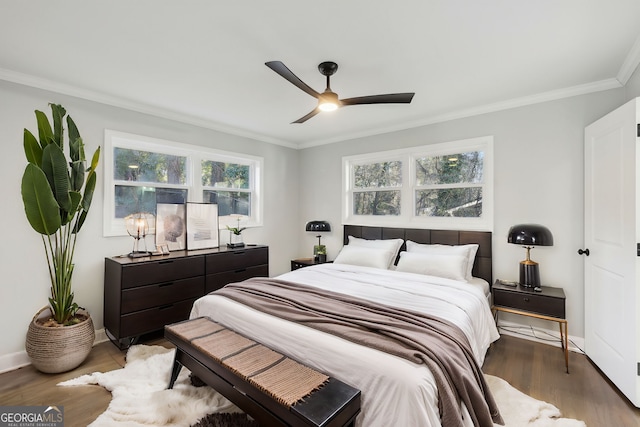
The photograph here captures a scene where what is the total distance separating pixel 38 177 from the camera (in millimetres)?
2186

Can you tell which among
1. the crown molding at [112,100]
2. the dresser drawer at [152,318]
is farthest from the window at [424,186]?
the dresser drawer at [152,318]

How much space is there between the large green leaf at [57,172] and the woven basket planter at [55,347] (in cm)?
105

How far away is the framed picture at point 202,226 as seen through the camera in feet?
12.2

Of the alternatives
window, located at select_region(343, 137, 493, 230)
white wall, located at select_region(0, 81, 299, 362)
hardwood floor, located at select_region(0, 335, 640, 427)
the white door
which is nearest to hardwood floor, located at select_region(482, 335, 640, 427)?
hardwood floor, located at select_region(0, 335, 640, 427)

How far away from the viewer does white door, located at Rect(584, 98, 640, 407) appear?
2061mm

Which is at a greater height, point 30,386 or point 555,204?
point 555,204

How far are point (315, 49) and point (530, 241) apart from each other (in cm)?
258

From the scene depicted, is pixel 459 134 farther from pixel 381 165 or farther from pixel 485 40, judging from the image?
pixel 485 40

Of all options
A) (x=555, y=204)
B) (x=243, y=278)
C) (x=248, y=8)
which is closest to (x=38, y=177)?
(x=248, y=8)

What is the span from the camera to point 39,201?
7.28 feet

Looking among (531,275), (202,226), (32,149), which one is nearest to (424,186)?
(531,275)

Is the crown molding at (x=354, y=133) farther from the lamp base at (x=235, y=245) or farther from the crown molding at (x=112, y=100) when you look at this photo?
the lamp base at (x=235, y=245)

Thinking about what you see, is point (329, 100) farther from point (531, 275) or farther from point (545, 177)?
point (531, 275)

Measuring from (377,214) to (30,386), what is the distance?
156 inches
